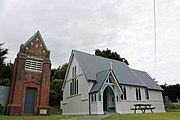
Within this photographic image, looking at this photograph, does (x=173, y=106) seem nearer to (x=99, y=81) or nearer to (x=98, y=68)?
(x=98, y=68)

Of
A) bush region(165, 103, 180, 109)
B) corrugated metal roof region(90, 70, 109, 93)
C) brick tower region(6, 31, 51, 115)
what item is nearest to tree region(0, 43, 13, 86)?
brick tower region(6, 31, 51, 115)

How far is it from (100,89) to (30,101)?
25.4ft

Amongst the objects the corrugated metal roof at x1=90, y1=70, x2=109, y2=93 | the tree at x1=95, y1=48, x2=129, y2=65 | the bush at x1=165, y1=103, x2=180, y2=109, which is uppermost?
the tree at x1=95, y1=48, x2=129, y2=65

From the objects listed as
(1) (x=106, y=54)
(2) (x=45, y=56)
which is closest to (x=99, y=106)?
(2) (x=45, y=56)

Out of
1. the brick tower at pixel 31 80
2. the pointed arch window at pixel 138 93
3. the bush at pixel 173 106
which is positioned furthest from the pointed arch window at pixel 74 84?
the bush at pixel 173 106

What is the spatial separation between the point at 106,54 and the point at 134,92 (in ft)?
74.8

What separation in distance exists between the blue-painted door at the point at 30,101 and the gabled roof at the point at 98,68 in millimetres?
7186

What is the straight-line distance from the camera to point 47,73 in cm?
2139

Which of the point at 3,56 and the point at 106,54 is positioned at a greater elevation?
the point at 106,54

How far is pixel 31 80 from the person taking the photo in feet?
67.0

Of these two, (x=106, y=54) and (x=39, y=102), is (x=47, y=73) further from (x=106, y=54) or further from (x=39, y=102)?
(x=106, y=54)

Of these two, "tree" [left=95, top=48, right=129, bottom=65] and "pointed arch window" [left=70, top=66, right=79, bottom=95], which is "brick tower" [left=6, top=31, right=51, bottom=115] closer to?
"pointed arch window" [left=70, top=66, right=79, bottom=95]

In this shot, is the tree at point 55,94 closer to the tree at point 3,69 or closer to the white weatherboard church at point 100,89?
the white weatherboard church at point 100,89

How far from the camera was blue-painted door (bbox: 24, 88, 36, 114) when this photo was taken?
19641 mm
